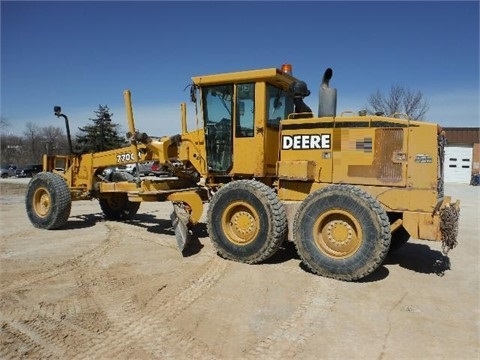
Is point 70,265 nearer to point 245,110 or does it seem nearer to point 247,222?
point 247,222

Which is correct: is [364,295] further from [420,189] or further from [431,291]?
[420,189]

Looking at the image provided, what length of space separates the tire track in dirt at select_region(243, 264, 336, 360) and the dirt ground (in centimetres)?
1

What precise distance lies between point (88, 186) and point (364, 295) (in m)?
6.83

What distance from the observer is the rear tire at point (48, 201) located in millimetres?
9016

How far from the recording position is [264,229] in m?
6.30

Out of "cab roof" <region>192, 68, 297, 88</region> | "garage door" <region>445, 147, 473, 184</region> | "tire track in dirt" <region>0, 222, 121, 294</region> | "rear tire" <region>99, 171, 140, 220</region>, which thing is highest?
"cab roof" <region>192, 68, 297, 88</region>

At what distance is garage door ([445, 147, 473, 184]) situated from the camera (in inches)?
1423

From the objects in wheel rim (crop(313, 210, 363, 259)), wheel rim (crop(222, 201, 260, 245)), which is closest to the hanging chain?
wheel rim (crop(313, 210, 363, 259))


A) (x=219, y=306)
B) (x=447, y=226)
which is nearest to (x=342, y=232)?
(x=447, y=226)

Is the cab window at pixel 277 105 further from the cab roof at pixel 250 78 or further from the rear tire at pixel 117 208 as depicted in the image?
the rear tire at pixel 117 208

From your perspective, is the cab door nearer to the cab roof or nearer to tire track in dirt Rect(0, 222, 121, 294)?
the cab roof

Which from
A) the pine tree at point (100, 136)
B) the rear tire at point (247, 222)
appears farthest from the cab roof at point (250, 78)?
the pine tree at point (100, 136)

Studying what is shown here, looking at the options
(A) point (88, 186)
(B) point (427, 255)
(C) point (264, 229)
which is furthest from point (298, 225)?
(A) point (88, 186)

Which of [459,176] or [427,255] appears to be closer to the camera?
[427,255]
